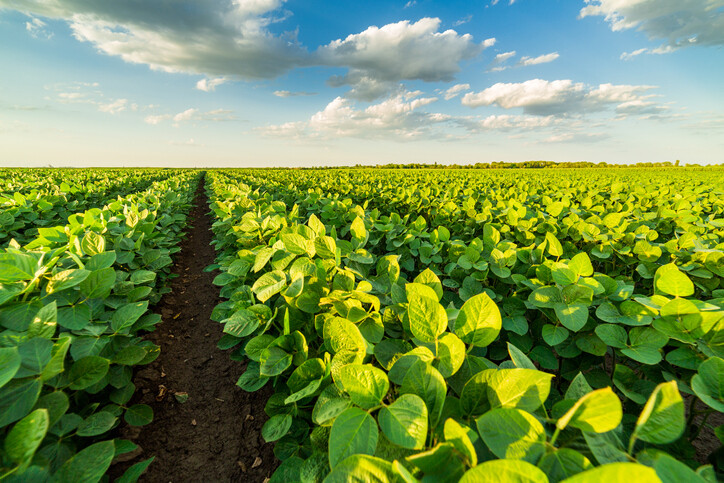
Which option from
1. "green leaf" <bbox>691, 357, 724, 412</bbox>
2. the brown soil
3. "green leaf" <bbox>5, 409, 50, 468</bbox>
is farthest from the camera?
the brown soil

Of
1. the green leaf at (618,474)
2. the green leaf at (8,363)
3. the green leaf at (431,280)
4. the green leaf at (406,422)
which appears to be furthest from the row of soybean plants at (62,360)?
the green leaf at (431,280)

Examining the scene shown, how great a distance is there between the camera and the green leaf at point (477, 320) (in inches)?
39.3

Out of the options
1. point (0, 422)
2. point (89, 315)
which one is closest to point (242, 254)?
point (89, 315)

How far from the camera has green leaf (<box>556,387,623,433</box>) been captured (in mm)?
583

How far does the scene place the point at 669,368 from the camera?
140 cm

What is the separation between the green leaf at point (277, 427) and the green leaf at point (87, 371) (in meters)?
0.72

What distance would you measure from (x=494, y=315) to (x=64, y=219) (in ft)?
28.0

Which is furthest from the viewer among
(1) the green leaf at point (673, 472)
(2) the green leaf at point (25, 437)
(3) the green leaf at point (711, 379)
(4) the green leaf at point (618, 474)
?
(3) the green leaf at point (711, 379)

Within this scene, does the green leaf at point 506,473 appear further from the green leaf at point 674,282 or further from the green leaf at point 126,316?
the green leaf at point 126,316

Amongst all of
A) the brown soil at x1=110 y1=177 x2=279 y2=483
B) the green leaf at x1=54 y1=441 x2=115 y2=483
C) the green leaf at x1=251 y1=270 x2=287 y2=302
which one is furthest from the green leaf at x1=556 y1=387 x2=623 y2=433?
the brown soil at x1=110 y1=177 x2=279 y2=483

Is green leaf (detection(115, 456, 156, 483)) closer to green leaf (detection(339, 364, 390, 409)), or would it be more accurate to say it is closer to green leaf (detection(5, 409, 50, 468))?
green leaf (detection(5, 409, 50, 468))

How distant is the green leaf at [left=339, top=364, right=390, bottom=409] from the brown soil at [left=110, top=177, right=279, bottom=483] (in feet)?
6.79

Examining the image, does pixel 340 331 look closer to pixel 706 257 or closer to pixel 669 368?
pixel 669 368

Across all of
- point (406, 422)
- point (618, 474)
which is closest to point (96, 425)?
point (406, 422)
